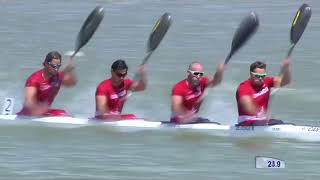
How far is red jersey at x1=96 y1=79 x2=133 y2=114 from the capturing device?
42.5 ft

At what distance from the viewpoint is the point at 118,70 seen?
12898 mm

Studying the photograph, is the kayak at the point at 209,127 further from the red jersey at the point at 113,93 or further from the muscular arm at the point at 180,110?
the red jersey at the point at 113,93

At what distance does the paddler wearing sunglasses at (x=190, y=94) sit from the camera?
12617 millimetres

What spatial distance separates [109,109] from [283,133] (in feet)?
7.69

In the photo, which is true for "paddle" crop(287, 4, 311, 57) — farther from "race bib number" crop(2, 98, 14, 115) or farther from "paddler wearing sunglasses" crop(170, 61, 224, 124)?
"race bib number" crop(2, 98, 14, 115)

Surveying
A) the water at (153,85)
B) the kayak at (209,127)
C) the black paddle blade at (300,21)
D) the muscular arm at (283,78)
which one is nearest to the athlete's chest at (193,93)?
the kayak at (209,127)

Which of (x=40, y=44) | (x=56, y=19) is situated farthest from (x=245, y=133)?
(x=56, y=19)

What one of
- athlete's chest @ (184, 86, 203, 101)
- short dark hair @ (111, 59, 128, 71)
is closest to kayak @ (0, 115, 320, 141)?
athlete's chest @ (184, 86, 203, 101)

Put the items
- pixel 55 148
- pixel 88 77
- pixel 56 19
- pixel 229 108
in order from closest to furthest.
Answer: pixel 55 148, pixel 229 108, pixel 88 77, pixel 56 19

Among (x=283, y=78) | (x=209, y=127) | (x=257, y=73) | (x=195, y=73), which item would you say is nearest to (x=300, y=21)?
(x=283, y=78)

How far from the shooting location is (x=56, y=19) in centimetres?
2184

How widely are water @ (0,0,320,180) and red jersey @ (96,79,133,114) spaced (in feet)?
1.43

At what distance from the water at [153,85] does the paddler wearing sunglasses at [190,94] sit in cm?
30

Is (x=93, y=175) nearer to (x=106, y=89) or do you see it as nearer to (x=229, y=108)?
(x=106, y=89)
